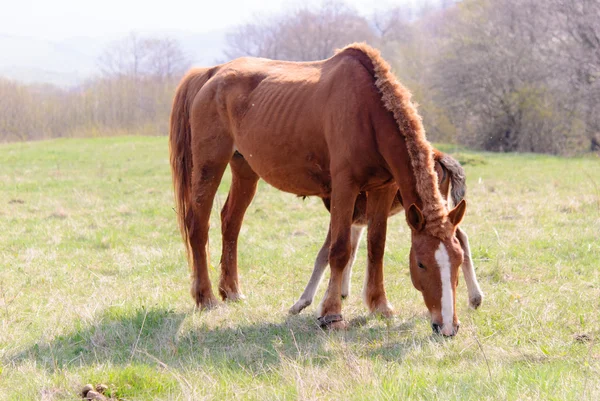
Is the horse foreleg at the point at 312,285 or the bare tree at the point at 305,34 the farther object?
the bare tree at the point at 305,34

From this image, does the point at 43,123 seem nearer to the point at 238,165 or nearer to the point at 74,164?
the point at 74,164

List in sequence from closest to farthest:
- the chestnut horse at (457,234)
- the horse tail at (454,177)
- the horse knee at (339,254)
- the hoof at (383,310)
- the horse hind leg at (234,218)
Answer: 1. the horse knee at (339,254)
2. the hoof at (383,310)
3. the chestnut horse at (457,234)
4. the horse tail at (454,177)
5. the horse hind leg at (234,218)

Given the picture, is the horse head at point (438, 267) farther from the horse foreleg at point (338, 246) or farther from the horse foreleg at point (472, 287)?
the horse foreleg at point (472, 287)

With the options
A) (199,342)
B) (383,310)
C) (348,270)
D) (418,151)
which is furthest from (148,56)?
(418,151)

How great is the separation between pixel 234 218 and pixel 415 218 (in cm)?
242

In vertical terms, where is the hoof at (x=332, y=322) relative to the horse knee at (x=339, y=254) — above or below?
below

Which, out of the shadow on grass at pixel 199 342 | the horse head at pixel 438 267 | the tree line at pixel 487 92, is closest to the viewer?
the shadow on grass at pixel 199 342

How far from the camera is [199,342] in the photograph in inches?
191

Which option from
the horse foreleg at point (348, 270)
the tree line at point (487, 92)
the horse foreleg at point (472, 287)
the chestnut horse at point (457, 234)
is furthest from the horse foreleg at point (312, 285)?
the tree line at point (487, 92)

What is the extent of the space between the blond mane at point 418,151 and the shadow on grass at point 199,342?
0.83 metres

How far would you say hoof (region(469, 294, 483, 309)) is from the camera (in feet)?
18.0

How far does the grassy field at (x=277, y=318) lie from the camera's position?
3.70 m

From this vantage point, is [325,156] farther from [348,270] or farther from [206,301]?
[206,301]

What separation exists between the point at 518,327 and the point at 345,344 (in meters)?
1.31
